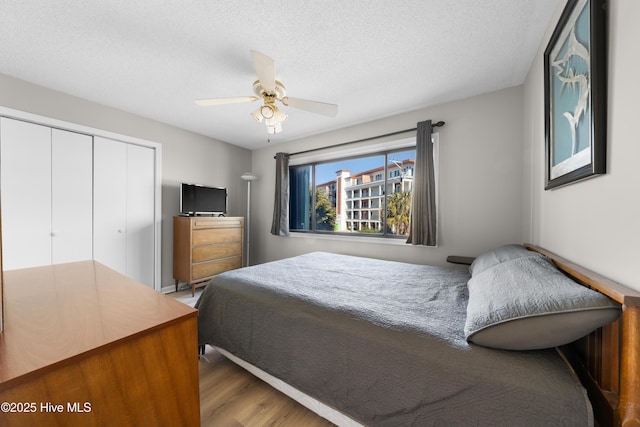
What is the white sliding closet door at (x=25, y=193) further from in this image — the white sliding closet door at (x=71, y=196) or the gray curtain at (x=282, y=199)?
the gray curtain at (x=282, y=199)

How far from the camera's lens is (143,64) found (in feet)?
6.46

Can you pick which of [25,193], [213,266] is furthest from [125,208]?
[213,266]

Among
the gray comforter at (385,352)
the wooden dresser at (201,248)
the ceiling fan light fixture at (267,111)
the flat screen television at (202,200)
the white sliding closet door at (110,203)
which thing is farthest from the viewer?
the flat screen television at (202,200)

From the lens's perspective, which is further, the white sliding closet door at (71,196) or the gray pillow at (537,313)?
the white sliding closet door at (71,196)

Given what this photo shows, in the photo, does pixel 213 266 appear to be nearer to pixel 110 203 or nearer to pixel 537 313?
pixel 110 203

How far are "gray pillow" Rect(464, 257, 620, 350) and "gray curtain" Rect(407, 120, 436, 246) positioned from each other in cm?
153

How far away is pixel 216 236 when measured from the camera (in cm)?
342

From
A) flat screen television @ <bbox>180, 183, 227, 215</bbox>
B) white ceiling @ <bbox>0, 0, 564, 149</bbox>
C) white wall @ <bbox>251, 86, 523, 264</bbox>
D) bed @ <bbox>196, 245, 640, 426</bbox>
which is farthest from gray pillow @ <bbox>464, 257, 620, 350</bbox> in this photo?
flat screen television @ <bbox>180, 183, 227, 215</bbox>

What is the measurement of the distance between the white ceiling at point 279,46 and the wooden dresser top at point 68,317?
5.38ft

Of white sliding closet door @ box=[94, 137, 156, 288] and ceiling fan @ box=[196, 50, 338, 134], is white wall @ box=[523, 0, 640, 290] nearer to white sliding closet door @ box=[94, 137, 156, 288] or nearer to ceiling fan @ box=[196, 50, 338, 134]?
ceiling fan @ box=[196, 50, 338, 134]

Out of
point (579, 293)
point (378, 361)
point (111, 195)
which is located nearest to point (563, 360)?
point (579, 293)

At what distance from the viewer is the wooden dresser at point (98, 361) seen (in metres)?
0.52

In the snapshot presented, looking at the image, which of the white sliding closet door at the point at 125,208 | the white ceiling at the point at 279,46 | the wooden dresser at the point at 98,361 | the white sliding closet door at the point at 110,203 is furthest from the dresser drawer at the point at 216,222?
the wooden dresser at the point at 98,361

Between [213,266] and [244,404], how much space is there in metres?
2.29
